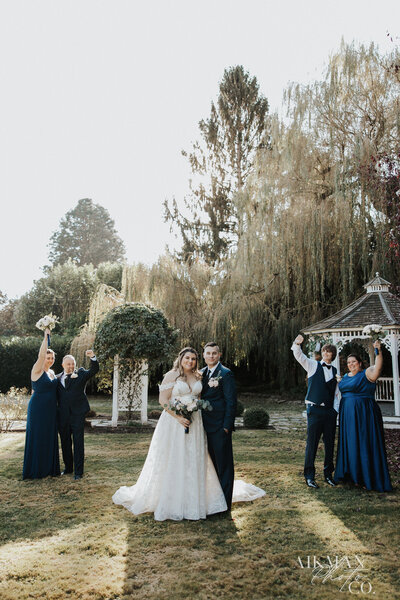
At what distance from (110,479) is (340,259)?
34.3ft

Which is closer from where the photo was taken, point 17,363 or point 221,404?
point 221,404

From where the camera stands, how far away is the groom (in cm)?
485

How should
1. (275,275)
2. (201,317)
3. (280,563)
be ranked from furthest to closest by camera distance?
(201,317), (275,275), (280,563)

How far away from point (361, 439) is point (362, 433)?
0.08 m

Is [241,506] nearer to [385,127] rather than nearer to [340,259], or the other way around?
[340,259]

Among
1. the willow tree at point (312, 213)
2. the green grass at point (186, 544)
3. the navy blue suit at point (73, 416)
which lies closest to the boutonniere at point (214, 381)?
the green grass at point (186, 544)

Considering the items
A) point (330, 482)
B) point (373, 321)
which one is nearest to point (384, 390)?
point (373, 321)

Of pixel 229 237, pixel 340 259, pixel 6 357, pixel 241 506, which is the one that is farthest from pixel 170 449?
pixel 229 237

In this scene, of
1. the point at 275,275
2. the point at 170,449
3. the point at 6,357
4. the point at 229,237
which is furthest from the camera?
the point at 229,237

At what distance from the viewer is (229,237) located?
84.6 feet

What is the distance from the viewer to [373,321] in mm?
11219

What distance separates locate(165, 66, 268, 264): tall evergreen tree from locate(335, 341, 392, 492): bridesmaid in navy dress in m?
19.8

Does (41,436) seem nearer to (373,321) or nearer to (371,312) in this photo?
(373,321)

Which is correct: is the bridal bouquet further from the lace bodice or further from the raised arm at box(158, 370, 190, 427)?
the lace bodice
